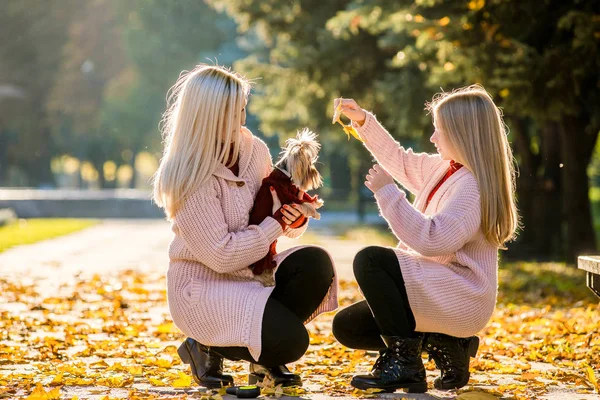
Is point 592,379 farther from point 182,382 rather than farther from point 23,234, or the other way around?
point 23,234

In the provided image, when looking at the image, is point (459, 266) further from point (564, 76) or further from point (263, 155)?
point (564, 76)

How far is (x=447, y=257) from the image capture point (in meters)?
5.25

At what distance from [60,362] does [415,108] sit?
12539mm

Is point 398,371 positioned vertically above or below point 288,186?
below

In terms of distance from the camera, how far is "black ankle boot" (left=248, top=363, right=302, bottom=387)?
5348 millimetres

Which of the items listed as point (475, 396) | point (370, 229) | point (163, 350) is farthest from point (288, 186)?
point (370, 229)

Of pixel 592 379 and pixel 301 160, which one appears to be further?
pixel 592 379

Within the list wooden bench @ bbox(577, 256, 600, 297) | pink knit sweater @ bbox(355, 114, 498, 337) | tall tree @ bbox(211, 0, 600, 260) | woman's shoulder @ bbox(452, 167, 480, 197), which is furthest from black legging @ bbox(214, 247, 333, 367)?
tall tree @ bbox(211, 0, 600, 260)

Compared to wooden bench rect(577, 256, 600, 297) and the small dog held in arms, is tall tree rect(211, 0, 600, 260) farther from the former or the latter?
the small dog held in arms

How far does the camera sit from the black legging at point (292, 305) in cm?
518

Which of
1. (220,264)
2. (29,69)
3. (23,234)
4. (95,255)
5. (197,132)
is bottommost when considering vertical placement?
(23,234)

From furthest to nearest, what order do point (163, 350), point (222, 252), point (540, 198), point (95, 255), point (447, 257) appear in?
1. point (540, 198)
2. point (95, 255)
3. point (163, 350)
4. point (447, 257)
5. point (222, 252)

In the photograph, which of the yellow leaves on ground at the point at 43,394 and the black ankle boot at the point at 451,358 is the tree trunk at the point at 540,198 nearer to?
the black ankle boot at the point at 451,358

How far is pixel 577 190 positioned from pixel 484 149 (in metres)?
11.7
